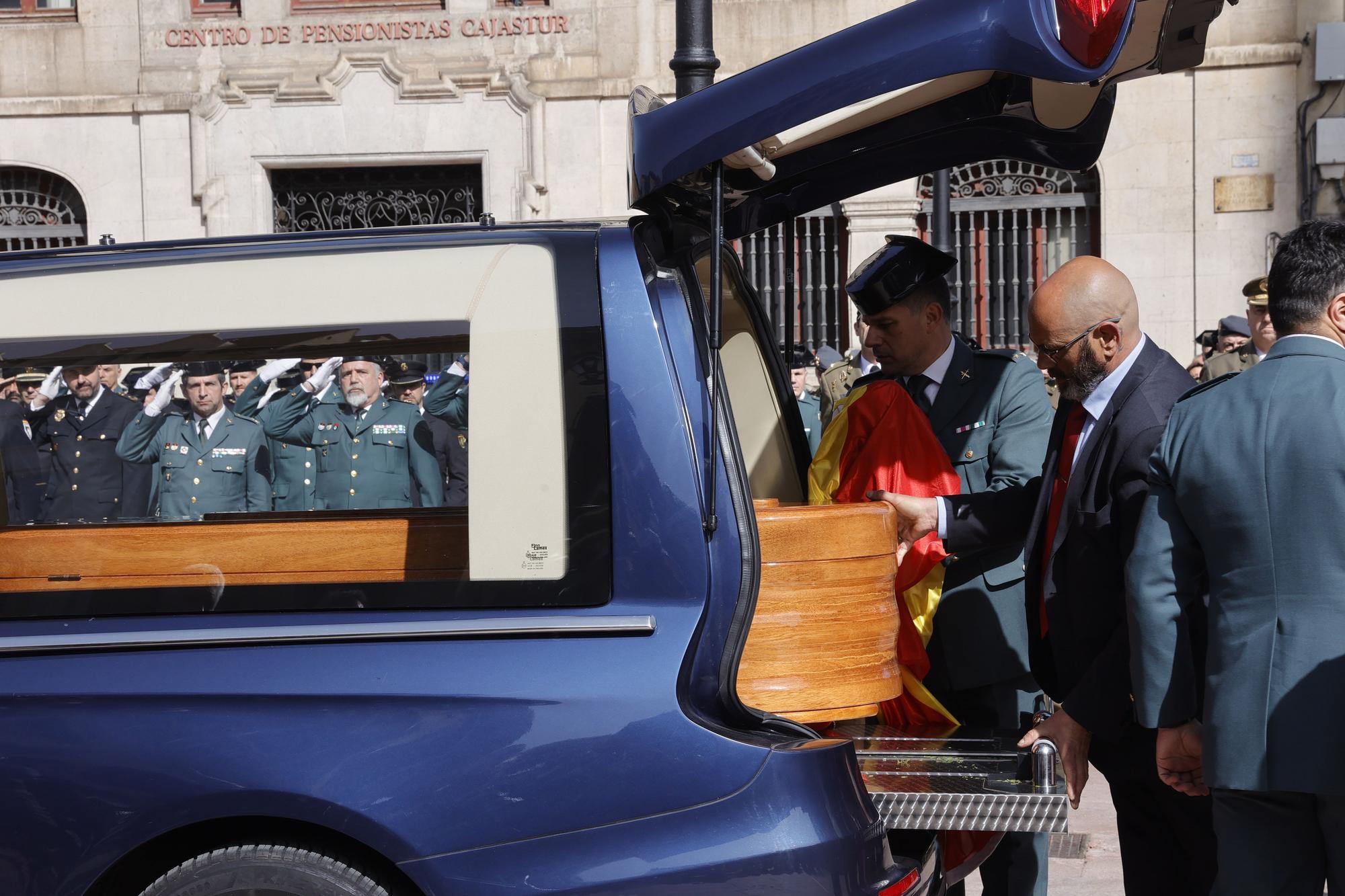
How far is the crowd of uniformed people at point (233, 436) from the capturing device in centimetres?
289

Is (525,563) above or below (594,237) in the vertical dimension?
below

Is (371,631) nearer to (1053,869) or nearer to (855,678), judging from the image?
(855,678)

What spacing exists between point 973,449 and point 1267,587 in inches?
51.8

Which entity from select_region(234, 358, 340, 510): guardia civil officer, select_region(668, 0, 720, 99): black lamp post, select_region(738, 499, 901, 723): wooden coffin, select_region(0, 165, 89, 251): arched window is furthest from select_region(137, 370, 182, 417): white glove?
select_region(0, 165, 89, 251): arched window


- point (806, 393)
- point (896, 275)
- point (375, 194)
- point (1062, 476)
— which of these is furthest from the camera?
point (375, 194)

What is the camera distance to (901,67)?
2514mm

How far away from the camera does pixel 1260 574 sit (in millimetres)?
2688

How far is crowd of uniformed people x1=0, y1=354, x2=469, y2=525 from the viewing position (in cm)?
289

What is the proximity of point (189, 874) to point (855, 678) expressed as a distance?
1.44 m

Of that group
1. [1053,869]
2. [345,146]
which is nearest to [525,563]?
[1053,869]

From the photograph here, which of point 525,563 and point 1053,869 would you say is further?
point 1053,869

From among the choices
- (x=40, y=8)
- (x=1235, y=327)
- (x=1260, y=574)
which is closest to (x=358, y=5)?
(x=40, y=8)

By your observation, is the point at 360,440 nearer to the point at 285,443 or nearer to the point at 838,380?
the point at 285,443

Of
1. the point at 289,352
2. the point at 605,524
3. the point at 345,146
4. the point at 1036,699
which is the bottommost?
the point at 1036,699
